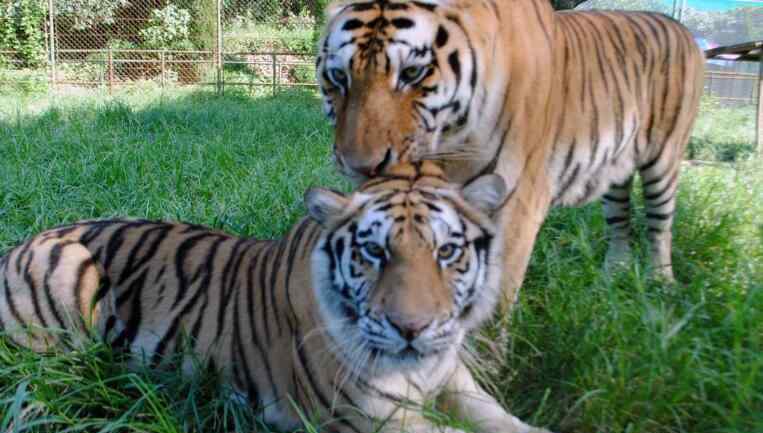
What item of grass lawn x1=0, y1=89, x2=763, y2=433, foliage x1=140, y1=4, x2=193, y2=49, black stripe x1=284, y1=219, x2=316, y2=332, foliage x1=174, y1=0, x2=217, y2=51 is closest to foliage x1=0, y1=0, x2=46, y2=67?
foliage x1=140, y1=4, x2=193, y2=49

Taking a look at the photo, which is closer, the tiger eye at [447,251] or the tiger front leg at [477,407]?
the tiger eye at [447,251]

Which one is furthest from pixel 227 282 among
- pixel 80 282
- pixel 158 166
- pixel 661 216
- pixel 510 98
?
pixel 158 166

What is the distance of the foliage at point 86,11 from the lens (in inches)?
542

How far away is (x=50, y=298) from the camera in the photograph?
231 centimetres

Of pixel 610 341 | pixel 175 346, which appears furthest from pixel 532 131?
pixel 175 346

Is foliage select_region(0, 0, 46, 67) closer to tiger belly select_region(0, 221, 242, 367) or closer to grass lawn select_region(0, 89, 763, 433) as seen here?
grass lawn select_region(0, 89, 763, 433)

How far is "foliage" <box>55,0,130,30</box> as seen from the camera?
13.8 meters

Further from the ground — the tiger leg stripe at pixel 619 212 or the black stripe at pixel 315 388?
the tiger leg stripe at pixel 619 212

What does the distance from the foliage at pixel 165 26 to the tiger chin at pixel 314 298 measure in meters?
13.3

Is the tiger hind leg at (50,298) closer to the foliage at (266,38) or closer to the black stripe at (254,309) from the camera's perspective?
the black stripe at (254,309)

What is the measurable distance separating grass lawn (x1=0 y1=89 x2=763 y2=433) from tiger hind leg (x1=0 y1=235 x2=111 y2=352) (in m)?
0.08

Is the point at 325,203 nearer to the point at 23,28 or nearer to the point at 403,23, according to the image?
the point at 403,23

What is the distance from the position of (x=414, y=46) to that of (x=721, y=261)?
1.66 metres

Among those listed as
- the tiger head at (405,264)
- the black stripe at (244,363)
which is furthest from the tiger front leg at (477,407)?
the black stripe at (244,363)
